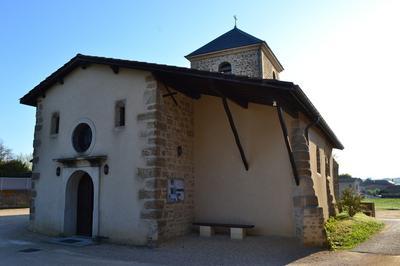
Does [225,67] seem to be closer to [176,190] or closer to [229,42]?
[229,42]

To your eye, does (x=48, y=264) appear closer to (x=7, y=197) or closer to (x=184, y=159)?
(x=184, y=159)

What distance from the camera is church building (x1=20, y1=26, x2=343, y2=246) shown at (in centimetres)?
859

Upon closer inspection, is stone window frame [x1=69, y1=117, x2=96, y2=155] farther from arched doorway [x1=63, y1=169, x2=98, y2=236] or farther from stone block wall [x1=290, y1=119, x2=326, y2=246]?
stone block wall [x1=290, y1=119, x2=326, y2=246]

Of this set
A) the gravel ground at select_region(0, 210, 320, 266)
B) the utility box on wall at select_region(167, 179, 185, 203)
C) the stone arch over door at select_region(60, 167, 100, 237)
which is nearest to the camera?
the gravel ground at select_region(0, 210, 320, 266)

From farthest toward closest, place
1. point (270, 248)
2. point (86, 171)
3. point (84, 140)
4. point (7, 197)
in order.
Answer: point (7, 197), point (84, 140), point (86, 171), point (270, 248)

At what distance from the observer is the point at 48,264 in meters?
6.68

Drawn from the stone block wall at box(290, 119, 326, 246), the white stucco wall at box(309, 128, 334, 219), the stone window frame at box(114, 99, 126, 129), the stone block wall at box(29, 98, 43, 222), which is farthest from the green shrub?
the stone block wall at box(29, 98, 43, 222)

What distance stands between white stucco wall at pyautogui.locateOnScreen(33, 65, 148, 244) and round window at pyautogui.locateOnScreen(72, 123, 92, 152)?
189mm

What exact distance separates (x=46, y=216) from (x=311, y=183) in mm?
8053

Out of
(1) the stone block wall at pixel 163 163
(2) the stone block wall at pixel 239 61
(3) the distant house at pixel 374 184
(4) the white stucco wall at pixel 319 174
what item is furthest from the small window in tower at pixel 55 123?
(3) the distant house at pixel 374 184

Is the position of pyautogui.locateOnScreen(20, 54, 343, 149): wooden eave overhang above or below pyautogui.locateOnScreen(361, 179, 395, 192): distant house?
above

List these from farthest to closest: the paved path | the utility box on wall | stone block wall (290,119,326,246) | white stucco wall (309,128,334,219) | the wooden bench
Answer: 1. white stucco wall (309,128,334,219)
2. the utility box on wall
3. the wooden bench
4. stone block wall (290,119,326,246)
5. the paved path

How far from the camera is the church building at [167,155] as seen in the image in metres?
8.59

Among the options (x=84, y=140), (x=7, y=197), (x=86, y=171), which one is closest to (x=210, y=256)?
(x=86, y=171)
